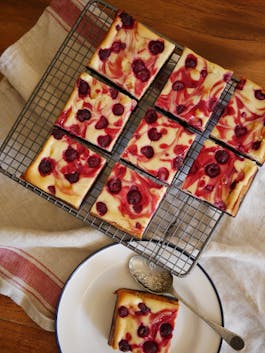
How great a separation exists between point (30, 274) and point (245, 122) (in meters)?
1.41

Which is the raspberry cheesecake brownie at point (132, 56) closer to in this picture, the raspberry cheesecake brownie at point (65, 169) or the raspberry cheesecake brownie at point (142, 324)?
the raspberry cheesecake brownie at point (65, 169)

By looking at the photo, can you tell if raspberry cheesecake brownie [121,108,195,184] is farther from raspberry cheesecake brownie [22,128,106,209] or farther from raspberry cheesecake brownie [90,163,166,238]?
raspberry cheesecake brownie [22,128,106,209]

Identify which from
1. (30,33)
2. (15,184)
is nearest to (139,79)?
(30,33)

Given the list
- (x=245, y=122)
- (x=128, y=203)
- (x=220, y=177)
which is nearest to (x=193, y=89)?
(x=245, y=122)

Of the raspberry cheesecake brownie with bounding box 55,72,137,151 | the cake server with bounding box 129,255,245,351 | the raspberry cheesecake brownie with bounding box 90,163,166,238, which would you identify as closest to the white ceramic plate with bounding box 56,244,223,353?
the cake server with bounding box 129,255,245,351

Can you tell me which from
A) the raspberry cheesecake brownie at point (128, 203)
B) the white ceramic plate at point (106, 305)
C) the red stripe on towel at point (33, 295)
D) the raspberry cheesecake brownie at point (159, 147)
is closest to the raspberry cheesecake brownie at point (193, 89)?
the raspberry cheesecake brownie at point (159, 147)

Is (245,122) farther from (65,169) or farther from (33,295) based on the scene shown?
(33,295)

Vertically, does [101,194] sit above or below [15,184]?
above

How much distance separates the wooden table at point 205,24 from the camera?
317 centimetres

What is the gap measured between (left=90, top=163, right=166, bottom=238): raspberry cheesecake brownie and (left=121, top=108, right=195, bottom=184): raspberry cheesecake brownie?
8 cm

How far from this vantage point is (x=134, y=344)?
2.98m

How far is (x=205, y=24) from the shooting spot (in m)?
3.20

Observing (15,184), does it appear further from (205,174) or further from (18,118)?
(205,174)

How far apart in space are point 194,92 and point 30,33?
97 centimetres
